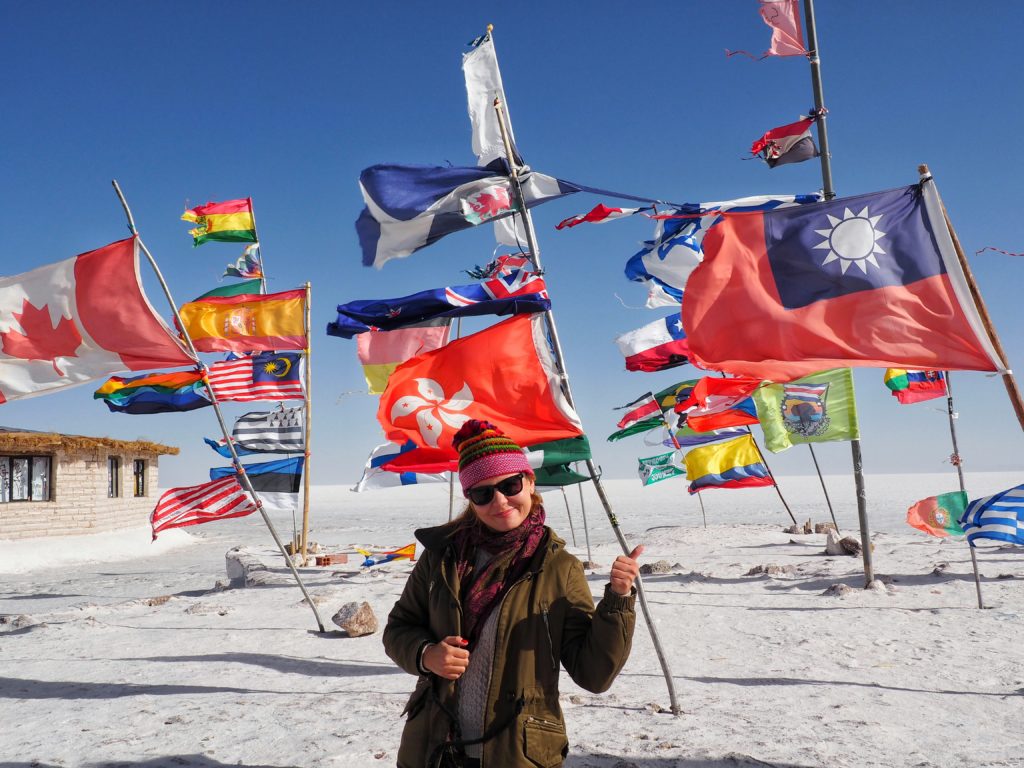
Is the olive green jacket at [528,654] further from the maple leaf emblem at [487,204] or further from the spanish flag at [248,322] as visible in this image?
the spanish flag at [248,322]

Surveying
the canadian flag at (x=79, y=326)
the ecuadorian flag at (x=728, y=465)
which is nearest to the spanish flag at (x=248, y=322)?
the canadian flag at (x=79, y=326)

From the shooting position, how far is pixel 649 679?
5.96m

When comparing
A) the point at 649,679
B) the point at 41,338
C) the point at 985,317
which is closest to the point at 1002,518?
the point at 985,317

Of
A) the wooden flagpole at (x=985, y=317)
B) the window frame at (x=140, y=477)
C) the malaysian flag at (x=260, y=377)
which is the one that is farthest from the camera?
the window frame at (x=140, y=477)

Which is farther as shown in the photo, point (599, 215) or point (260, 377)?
point (260, 377)

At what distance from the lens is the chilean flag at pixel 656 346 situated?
12516mm

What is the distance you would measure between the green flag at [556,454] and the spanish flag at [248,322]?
7023 mm

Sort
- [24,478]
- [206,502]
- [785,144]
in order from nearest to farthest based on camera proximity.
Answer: [206,502] < [785,144] < [24,478]

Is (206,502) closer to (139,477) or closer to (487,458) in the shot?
(487,458)

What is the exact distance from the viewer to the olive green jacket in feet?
7.39

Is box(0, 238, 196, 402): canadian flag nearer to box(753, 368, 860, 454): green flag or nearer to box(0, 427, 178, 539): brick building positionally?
box(753, 368, 860, 454): green flag

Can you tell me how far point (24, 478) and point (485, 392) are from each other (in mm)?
21519

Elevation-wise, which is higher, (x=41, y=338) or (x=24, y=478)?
(x=41, y=338)

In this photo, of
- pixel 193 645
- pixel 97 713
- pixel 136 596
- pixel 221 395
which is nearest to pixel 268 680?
pixel 97 713
